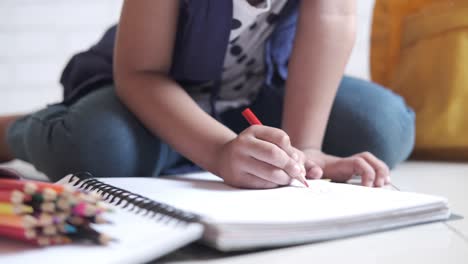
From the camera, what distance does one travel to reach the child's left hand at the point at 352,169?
665 millimetres

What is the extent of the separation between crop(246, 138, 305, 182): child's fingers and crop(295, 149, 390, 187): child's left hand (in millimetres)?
91

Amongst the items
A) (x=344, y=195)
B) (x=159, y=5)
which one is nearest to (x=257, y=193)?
(x=344, y=195)

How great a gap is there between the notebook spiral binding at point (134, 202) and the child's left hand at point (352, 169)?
0.21m

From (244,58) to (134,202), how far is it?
42 centimetres

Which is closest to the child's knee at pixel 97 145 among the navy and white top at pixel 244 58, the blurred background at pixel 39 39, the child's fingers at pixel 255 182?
the navy and white top at pixel 244 58

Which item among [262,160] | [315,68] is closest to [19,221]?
[262,160]

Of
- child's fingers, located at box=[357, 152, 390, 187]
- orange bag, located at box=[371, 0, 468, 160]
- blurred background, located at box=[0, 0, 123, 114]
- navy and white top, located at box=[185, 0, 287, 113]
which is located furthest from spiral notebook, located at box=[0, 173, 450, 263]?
blurred background, located at box=[0, 0, 123, 114]

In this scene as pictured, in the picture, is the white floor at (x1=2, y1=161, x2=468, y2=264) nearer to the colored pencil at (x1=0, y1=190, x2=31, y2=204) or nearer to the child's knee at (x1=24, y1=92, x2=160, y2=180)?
the colored pencil at (x1=0, y1=190, x2=31, y2=204)

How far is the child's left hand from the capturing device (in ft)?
2.18

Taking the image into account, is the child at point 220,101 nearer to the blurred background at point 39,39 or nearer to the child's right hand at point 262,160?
the child's right hand at point 262,160

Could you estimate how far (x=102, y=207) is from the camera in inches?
16.4

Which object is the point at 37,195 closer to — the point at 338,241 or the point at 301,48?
the point at 338,241

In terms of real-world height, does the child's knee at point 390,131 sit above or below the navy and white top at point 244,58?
below

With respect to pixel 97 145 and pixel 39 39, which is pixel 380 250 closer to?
pixel 97 145
